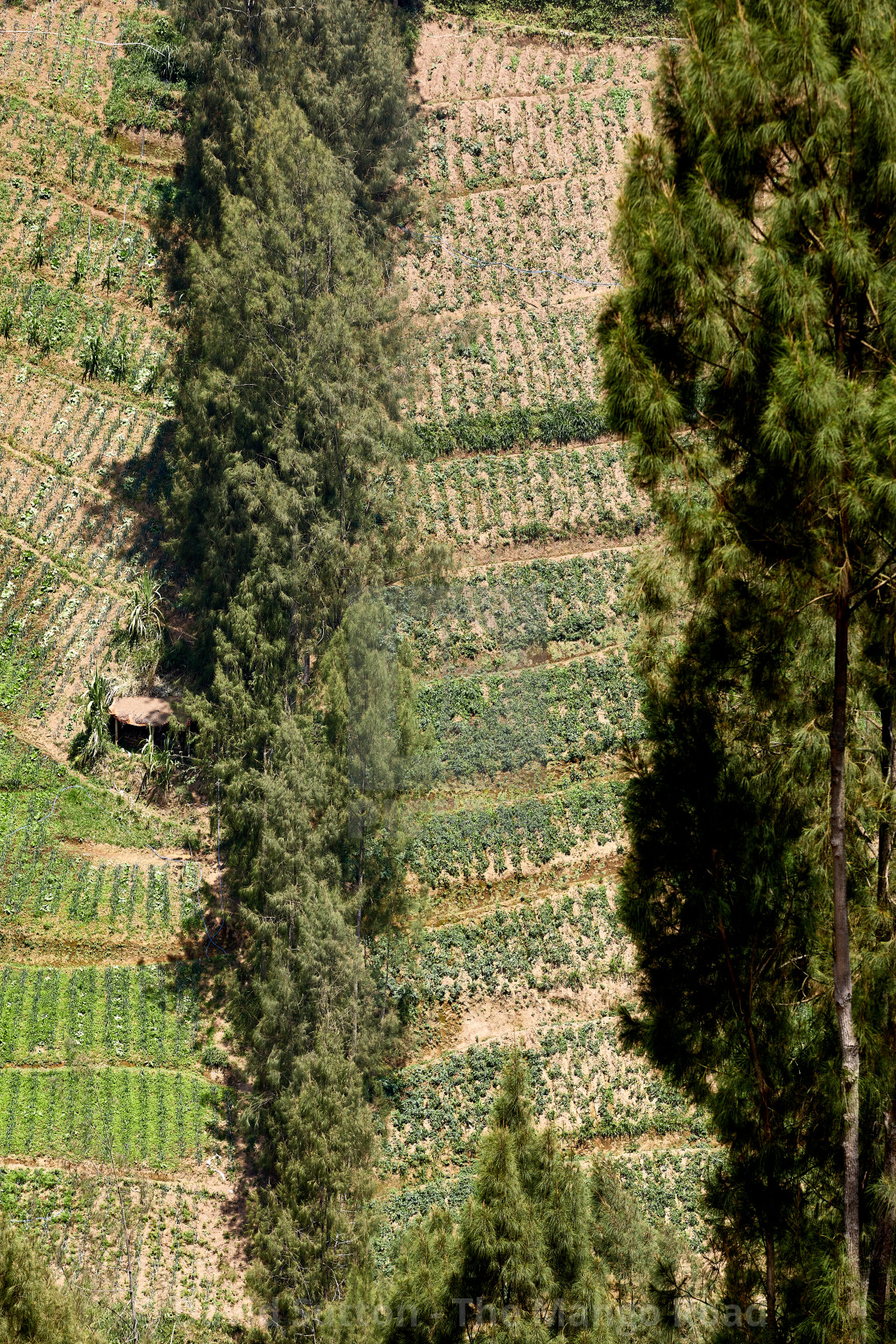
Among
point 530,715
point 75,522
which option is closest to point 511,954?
point 530,715

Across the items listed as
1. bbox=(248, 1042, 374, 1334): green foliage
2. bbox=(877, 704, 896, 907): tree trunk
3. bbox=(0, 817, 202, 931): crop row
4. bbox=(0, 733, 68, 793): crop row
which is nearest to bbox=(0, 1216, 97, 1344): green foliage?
bbox=(248, 1042, 374, 1334): green foliage

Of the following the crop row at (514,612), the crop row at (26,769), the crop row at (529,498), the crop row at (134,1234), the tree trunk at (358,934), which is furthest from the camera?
the crop row at (529,498)

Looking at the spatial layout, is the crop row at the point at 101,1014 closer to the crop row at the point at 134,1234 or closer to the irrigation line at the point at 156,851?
the irrigation line at the point at 156,851

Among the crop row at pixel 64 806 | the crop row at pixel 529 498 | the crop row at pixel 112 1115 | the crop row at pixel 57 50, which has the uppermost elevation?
the crop row at pixel 57 50

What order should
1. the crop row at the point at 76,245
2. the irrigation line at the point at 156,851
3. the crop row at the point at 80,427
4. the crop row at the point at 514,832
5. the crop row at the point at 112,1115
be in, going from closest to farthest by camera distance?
1. the crop row at the point at 112,1115
2. the irrigation line at the point at 156,851
3. the crop row at the point at 514,832
4. the crop row at the point at 80,427
5. the crop row at the point at 76,245

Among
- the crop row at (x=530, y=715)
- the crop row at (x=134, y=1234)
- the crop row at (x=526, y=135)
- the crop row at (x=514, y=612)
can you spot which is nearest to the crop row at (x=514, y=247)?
the crop row at (x=526, y=135)

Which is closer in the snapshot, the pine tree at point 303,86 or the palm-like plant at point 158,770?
the palm-like plant at point 158,770

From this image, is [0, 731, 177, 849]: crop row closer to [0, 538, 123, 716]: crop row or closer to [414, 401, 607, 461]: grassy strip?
[0, 538, 123, 716]: crop row

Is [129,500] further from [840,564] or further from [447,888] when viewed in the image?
[840,564]
